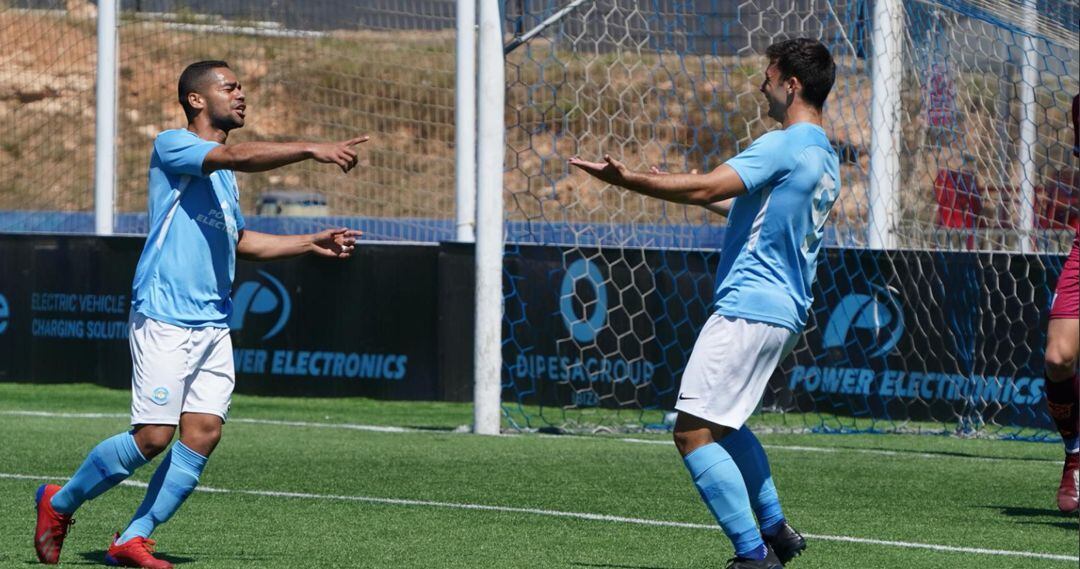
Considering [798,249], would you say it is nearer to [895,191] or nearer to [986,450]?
[986,450]

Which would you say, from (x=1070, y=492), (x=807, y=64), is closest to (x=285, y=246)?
(x=807, y=64)

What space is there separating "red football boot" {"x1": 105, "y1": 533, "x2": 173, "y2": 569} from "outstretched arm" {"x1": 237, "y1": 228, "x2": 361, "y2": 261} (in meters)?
1.22

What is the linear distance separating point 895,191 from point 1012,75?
1.17 m

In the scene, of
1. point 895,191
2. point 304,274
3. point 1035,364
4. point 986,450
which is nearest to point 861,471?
point 986,450

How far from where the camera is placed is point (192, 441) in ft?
20.0

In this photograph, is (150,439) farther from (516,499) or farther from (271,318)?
(271,318)

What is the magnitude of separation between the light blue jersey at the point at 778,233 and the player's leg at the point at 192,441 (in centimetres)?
183

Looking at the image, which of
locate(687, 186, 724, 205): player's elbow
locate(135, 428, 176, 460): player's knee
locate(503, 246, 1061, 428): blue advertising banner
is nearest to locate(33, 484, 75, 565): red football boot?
locate(135, 428, 176, 460): player's knee

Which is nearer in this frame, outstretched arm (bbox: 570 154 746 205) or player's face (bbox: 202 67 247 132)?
outstretched arm (bbox: 570 154 746 205)

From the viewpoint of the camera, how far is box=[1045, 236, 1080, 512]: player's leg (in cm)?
732

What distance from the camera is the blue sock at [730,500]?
5.59 metres

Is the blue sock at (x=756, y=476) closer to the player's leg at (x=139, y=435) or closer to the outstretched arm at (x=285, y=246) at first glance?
the outstretched arm at (x=285, y=246)

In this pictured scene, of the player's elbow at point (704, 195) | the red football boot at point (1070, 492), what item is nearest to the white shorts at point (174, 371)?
the player's elbow at point (704, 195)

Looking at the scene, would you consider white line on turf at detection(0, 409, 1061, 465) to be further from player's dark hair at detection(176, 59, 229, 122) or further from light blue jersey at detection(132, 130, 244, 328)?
player's dark hair at detection(176, 59, 229, 122)
